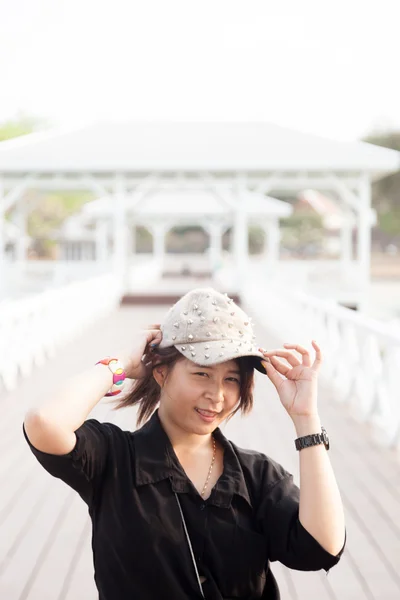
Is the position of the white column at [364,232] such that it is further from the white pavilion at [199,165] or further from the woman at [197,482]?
the woman at [197,482]

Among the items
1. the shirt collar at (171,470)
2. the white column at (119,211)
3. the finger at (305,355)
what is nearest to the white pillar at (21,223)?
the white column at (119,211)

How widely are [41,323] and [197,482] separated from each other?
940 cm

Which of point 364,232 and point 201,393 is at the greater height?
point 364,232

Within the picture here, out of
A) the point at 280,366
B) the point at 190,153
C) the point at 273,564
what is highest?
the point at 190,153

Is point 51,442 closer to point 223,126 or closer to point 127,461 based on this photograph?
point 127,461

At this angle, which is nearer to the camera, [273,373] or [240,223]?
[273,373]

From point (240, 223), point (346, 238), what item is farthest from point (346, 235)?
point (240, 223)

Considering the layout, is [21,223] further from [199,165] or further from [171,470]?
[171,470]

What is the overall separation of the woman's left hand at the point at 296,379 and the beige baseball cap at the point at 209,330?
0.04 metres

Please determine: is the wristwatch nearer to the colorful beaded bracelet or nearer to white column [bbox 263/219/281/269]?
the colorful beaded bracelet

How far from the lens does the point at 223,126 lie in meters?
20.9

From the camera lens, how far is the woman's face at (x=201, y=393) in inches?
73.9

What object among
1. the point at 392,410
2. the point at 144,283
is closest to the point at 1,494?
the point at 392,410

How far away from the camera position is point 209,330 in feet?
6.03
